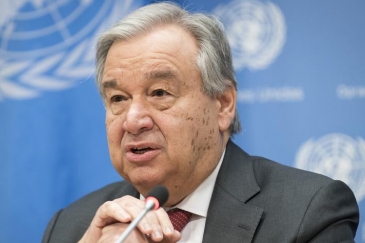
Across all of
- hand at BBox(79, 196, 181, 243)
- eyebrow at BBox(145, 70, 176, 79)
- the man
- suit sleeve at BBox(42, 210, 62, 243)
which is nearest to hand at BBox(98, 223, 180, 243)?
hand at BBox(79, 196, 181, 243)

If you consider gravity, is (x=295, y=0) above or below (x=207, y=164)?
above

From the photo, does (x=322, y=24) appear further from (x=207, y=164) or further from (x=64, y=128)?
(x=64, y=128)

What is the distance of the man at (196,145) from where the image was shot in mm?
2814

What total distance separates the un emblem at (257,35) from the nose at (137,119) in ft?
3.66

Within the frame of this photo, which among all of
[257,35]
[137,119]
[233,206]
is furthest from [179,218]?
[257,35]

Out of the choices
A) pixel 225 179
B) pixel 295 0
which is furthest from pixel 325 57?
pixel 225 179

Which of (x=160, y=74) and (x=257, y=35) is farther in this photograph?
(x=257, y=35)

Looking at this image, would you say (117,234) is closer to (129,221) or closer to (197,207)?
(129,221)

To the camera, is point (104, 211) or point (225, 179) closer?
point (104, 211)

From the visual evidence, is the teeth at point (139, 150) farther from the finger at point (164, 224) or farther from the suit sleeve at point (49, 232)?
the suit sleeve at point (49, 232)

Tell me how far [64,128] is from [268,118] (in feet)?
4.02

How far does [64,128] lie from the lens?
4027 millimetres

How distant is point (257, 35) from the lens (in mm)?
3838

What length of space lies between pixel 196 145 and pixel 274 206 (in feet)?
1.41
